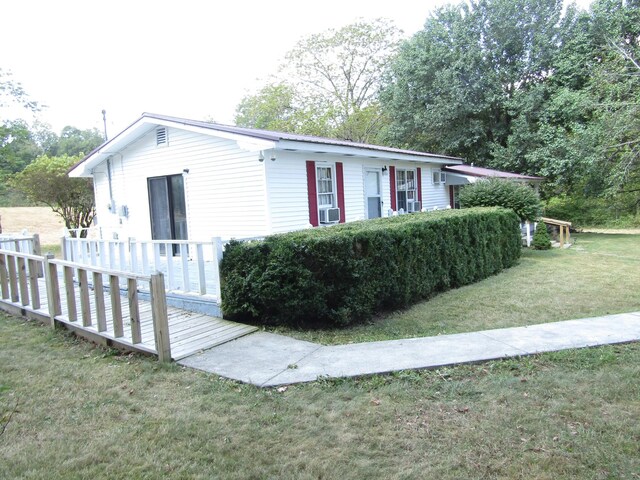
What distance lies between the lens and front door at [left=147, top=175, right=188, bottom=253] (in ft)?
33.6

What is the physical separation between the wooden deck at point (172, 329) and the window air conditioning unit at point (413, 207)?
29.3ft

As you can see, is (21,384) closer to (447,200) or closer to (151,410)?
(151,410)

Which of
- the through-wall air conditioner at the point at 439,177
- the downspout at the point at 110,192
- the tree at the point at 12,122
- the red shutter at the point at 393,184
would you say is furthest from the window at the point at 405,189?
the tree at the point at 12,122

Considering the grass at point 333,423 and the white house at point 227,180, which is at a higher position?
the white house at point 227,180

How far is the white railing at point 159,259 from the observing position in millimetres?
5867

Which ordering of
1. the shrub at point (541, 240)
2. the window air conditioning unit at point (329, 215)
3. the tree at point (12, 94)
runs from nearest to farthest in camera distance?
the window air conditioning unit at point (329, 215) < the tree at point (12, 94) < the shrub at point (541, 240)

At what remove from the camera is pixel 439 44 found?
2103 centimetres

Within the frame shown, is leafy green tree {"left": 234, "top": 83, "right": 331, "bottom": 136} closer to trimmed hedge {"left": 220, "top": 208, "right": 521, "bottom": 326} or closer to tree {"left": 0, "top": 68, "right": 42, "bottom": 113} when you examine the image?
tree {"left": 0, "top": 68, "right": 42, "bottom": 113}

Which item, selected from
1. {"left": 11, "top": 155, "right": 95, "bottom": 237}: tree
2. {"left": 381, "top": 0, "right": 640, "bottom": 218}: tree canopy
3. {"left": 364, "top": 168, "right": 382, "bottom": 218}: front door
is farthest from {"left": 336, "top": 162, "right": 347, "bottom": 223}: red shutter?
{"left": 381, "top": 0, "right": 640, "bottom": 218}: tree canopy

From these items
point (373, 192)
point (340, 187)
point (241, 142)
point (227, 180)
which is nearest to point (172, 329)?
point (241, 142)

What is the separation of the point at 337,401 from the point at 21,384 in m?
2.63

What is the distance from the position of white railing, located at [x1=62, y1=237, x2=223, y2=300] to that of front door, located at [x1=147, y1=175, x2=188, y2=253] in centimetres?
137

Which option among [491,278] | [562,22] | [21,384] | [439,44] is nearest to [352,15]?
[439,44]

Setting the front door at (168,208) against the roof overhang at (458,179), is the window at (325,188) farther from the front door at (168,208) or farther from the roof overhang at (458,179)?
the roof overhang at (458,179)
